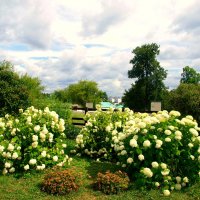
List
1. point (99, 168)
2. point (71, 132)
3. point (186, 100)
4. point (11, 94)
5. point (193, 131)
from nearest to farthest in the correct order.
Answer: point (193, 131) < point (99, 168) < point (71, 132) < point (11, 94) < point (186, 100)

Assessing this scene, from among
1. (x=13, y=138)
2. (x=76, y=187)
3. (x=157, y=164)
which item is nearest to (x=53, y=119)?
(x=13, y=138)

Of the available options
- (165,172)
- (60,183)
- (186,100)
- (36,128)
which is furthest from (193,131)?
(186,100)

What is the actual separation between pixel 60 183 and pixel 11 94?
464 inches

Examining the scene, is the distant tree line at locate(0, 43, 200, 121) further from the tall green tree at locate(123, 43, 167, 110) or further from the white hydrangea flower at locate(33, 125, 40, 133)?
the white hydrangea flower at locate(33, 125, 40, 133)

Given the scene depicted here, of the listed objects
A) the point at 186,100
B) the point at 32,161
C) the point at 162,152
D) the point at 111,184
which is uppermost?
the point at 186,100

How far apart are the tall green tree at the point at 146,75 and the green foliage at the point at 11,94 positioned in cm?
2964

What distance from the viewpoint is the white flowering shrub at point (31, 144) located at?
9078 millimetres

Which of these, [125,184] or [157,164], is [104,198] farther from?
[157,164]

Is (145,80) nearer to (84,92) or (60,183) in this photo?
(84,92)

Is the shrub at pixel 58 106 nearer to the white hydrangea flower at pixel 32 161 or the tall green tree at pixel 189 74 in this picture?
the white hydrangea flower at pixel 32 161

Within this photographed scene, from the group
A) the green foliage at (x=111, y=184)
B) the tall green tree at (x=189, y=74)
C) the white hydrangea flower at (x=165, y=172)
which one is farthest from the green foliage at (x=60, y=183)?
the tall green tree at (x=189, y=74)

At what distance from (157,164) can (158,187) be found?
26.7 inches

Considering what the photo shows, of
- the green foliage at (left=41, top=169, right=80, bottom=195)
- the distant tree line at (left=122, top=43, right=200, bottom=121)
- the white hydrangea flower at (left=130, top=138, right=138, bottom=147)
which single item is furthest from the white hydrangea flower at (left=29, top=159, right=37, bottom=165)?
the distant tree line at (left=122, top=43, right=200, bottom=121)

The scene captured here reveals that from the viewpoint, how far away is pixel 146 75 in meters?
50.0
